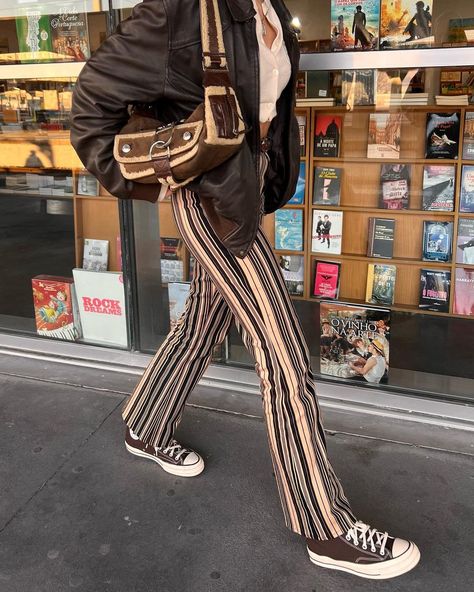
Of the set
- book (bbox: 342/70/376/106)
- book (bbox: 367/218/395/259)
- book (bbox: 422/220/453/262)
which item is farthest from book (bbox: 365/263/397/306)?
book (bbox: 342/70/376/106)

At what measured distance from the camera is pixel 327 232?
13.1ft

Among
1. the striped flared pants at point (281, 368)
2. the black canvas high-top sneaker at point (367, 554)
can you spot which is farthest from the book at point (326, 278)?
the black canvas high-top sneaker at point (367, 554)

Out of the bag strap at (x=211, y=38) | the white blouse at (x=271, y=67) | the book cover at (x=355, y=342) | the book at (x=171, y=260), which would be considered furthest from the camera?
the book at (x=171, y=260)

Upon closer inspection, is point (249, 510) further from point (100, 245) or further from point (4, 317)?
point (4, 317)

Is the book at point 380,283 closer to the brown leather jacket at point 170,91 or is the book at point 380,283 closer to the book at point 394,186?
the book at point 394,186

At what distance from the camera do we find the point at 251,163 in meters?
1.79

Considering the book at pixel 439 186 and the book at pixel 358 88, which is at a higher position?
the book at pixel 358 88

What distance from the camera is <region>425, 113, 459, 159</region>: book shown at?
372 centimetres

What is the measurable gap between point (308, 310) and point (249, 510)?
164 centimetres

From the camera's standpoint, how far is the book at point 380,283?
155 inches

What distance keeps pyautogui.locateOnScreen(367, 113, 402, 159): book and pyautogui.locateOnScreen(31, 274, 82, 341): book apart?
6.68ft

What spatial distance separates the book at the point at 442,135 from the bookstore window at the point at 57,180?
1936 mm

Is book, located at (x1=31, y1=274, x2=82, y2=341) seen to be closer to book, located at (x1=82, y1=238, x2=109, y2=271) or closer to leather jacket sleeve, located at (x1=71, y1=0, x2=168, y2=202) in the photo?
book, located at (x1=82, y1=238, x2=109, y2=271)

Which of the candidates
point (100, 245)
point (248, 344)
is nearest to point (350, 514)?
point (248, 344)
